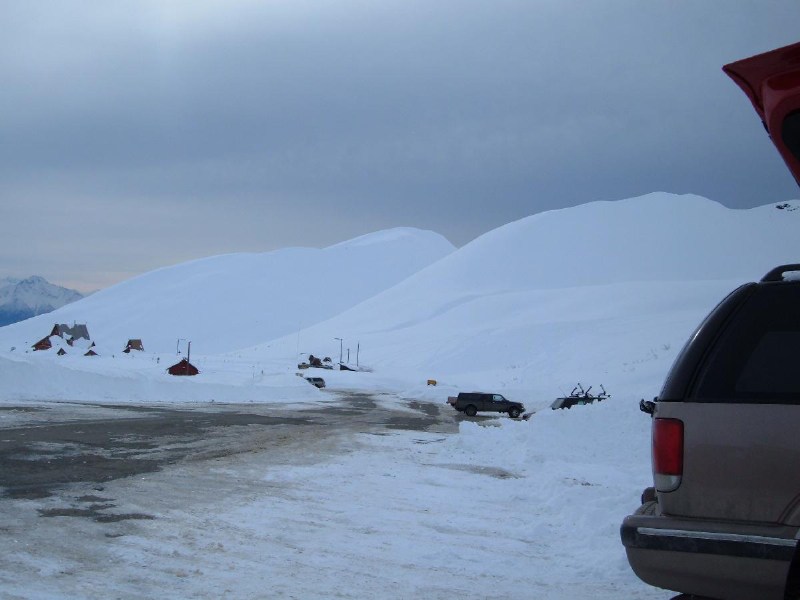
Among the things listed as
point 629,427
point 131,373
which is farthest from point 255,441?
point 131,373

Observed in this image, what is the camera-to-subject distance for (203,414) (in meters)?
28.2

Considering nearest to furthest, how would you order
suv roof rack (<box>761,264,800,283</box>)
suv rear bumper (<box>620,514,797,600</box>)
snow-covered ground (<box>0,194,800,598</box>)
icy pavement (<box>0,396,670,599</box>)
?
suv rear bumper (<box>620,514,797,600</box>)
suv roof rack (<box>761,264,800,283</box>)
icy pavement (<box>0,396,670,599</box>)
snow-covered ground (<box>0,194,800,598</box>)

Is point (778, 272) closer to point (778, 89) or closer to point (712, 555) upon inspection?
point (778, 89)

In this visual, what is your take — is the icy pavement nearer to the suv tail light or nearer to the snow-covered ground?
the snow-covered ground

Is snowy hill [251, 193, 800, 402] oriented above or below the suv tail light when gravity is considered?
above

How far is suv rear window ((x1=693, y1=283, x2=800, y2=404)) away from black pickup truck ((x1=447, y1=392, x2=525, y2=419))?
3440cm

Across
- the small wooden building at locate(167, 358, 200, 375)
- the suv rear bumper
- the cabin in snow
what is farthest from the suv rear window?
the cabin in snow

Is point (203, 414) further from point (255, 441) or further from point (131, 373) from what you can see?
point (131, 373)

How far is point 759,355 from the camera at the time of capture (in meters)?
4.03

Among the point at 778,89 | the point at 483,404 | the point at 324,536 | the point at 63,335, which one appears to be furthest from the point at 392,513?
the point at 63,335

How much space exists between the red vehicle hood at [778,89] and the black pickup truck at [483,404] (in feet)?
113

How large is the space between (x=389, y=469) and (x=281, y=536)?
20.9 feet

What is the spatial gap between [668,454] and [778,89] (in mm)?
2039

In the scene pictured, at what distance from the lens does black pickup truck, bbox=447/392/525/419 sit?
38.6 meters
